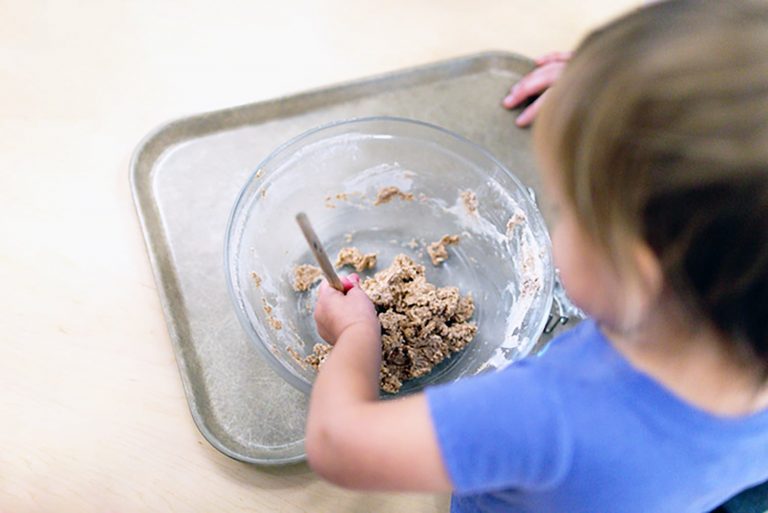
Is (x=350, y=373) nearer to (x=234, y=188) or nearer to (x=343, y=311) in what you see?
(x=343, y=311)

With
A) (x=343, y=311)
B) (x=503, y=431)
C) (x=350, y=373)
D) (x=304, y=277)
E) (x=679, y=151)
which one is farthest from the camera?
(x=304, y=277)

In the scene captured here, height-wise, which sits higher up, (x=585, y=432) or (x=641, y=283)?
(x=641, y=283)

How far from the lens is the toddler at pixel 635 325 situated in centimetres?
33

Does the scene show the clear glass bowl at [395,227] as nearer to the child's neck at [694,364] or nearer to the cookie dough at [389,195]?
the cookie dough at [389,195]

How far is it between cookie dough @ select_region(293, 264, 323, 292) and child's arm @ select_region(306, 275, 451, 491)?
0.19m

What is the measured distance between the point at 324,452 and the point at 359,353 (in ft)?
0.37

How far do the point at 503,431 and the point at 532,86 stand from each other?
634 mm

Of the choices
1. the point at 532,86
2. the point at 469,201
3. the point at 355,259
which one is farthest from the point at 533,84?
the point at 355,259

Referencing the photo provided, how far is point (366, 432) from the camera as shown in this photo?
50 cm

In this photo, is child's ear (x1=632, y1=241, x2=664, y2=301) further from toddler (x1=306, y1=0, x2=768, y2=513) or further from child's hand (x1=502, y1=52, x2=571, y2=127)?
child's hand (x1=502, y1=52, x2=571, y2=127)

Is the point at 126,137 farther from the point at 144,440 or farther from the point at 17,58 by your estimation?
the point at 144,440

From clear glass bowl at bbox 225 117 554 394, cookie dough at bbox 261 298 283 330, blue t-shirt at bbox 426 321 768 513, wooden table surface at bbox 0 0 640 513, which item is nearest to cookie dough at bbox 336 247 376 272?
clear glass bowl at bbox 225 117 554 394

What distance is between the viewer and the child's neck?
0.41 m

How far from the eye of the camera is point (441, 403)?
18.4 inches
